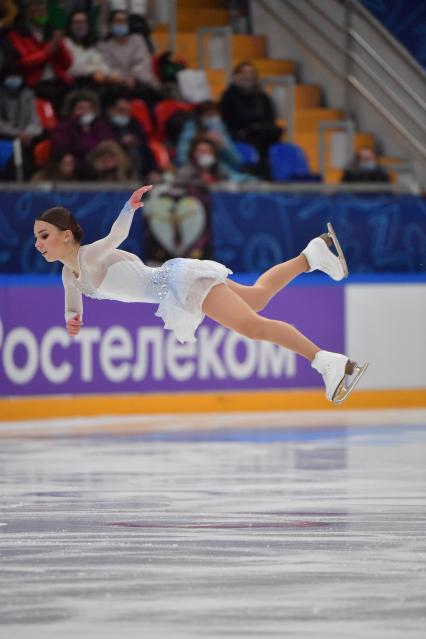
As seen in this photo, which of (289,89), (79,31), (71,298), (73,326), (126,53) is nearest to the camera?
(73,326)

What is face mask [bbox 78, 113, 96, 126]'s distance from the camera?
1181cm

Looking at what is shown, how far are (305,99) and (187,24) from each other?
1.36 m

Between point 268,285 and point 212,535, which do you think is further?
point 268,285

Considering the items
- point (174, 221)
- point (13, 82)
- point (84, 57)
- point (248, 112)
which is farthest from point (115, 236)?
point (248, 112)

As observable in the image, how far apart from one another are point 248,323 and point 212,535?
67.1 inches

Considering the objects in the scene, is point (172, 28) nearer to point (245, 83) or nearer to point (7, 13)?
point (245, 83)

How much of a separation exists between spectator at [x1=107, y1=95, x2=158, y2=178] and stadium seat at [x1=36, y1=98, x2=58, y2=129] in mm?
442

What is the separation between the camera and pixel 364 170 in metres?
12.8

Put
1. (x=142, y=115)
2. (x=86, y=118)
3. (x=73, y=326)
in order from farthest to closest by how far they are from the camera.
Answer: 1. (x=142, y=115)
2. (x=86, y=118)
3. (x=73, y=326)

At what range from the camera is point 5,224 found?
1078 cm

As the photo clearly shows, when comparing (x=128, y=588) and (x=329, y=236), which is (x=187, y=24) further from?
(x=128, y=588)

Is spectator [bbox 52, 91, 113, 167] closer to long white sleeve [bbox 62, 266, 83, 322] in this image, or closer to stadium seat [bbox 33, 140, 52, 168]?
stadium seat [bbox 33, 140, 52, 168]

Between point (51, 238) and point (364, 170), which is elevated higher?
point (364, 170)

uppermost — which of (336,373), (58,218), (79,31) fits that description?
(79,31)
